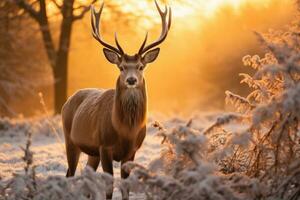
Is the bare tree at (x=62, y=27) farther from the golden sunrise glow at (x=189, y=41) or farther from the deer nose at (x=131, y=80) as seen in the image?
the deer nose at (x=131, y=80)

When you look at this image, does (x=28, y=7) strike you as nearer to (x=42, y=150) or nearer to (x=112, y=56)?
(x=42, y=150)

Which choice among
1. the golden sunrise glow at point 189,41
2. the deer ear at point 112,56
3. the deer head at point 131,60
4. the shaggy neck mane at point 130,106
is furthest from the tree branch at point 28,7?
the shaggy neck mane at point 130,106

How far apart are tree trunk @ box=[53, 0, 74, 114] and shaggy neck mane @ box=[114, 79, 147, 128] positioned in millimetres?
13908

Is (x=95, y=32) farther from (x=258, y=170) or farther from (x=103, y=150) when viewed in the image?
(x=258, y=170)

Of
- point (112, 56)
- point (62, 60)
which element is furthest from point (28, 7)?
point (112, 56)

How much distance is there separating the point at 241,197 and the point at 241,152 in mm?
1689

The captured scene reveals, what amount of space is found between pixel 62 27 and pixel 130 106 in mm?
→ 14539

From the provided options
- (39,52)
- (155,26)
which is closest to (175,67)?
(39,52)

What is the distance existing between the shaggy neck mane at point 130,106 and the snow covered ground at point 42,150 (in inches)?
26.9

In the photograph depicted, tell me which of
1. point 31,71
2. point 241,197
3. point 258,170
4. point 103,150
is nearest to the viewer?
point 241,197

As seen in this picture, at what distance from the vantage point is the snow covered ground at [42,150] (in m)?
10.4

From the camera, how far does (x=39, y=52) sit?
26984mm

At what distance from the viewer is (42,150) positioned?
1359 centimetres

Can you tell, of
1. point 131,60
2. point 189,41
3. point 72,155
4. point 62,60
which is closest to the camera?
point 131,60
